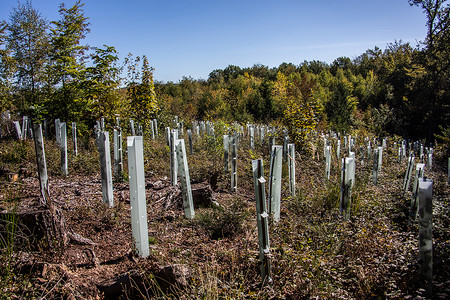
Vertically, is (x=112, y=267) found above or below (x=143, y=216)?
below

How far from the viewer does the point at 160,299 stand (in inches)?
99.3

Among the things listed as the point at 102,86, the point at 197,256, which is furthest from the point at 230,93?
the point at 197,256

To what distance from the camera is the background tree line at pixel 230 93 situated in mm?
10773

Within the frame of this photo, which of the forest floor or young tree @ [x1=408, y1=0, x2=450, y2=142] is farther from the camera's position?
young tree @ [x1=408, y1=0, x2=450, y2=142]

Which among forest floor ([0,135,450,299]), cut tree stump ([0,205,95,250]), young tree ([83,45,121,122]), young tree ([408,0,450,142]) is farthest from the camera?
young tree ([408,0,450,142])

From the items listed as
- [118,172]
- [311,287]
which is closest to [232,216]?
[311,287]

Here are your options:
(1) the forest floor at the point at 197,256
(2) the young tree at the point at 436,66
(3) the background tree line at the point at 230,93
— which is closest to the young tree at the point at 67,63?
(3) the background tree line at the point at 230,93

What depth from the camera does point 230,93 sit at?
112ft

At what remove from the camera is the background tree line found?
10.8m

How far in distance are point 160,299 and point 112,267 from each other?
2.34 feet

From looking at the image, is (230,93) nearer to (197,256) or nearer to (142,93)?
(142,93)

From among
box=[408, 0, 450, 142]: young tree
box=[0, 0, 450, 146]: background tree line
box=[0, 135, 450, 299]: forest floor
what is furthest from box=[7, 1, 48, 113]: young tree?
box=[408, 0, 450, 142]: young tree

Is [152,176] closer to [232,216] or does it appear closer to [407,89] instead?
[232,216]

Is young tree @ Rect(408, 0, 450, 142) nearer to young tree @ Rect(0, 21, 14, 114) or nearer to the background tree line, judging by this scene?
the background tree line
